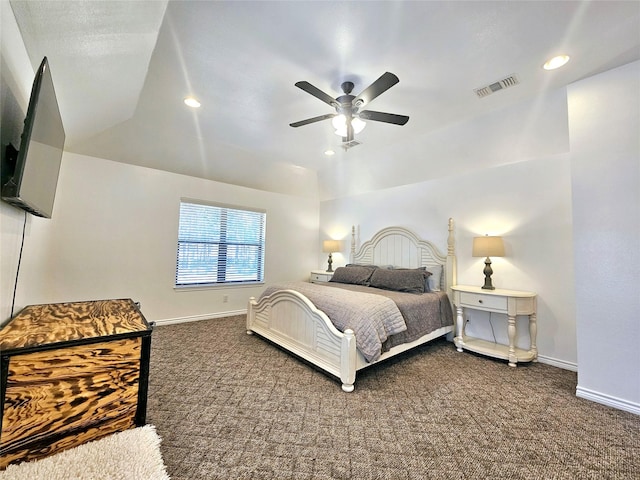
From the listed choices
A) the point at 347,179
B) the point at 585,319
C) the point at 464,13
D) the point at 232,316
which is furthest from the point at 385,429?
the point at 347,179

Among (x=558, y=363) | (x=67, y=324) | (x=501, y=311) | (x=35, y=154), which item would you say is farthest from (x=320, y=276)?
(x=35, y=154)

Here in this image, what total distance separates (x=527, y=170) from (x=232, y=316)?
15.8ft

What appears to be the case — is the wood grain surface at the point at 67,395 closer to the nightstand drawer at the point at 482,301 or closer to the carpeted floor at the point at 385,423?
the carpeted floor at the point at 385,423

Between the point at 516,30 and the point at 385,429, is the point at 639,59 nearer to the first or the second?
the point at 516,30

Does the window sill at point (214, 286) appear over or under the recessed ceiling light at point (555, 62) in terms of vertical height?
under

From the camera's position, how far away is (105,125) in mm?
3066

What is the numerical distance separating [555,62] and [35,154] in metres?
3.54

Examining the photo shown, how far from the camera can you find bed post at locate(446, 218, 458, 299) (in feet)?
11.9

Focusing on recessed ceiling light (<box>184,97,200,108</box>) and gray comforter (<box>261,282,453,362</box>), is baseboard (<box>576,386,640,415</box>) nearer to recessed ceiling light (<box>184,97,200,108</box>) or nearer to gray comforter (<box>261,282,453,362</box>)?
gray comforter (<box>261,282,453,362</box>)

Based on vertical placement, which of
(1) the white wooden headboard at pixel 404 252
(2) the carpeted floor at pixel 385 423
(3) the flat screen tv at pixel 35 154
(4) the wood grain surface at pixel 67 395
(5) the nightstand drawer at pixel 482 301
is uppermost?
(3) the flat screen tv at pixel 35 154

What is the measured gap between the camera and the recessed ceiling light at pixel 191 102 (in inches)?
108

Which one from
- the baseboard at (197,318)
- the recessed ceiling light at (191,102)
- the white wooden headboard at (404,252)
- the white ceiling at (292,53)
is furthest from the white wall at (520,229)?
the baseboard at (197,318)

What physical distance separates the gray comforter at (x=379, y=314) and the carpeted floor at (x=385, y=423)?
0.36 metres

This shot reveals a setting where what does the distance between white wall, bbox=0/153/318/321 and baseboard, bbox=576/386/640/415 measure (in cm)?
450
